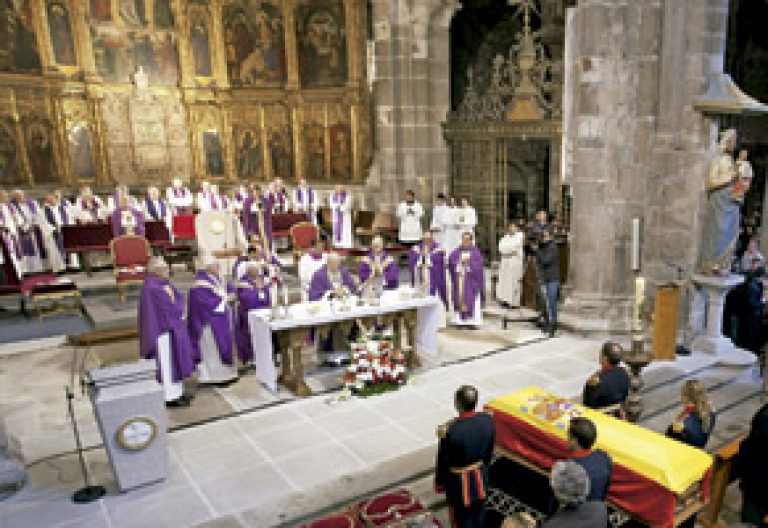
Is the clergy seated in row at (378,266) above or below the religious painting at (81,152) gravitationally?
below

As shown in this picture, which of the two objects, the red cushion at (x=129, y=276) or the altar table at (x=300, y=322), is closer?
the altar table at (x=300, y=322)

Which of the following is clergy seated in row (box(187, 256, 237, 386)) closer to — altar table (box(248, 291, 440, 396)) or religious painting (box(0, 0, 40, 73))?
altar table (box(248, 291, 440, 396))

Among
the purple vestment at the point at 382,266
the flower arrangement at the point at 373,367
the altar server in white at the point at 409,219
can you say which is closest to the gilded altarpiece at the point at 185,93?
the altar server in white at the point at 409,219

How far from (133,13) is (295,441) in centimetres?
1490

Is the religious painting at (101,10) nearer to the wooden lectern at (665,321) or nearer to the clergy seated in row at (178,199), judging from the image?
the clergy seated in row at (178,199)

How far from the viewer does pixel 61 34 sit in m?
15.9

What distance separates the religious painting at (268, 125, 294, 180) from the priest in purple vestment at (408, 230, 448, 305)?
8.92 metres

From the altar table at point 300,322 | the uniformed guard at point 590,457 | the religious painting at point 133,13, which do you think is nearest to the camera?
the uniformed guard at point 590,457

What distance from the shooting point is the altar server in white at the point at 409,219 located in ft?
49.5

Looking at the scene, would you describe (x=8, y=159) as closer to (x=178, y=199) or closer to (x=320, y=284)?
(x=178, y=199)

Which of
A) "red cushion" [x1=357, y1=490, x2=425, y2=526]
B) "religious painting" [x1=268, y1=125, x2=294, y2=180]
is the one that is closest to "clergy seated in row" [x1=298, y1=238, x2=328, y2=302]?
"red cushion" [x1=357, y1=490, x2=425, y2=526]

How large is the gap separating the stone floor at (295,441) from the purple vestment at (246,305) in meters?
0.75

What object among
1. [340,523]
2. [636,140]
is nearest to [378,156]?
[636,140]

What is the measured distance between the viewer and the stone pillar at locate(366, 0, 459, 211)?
615 inches
